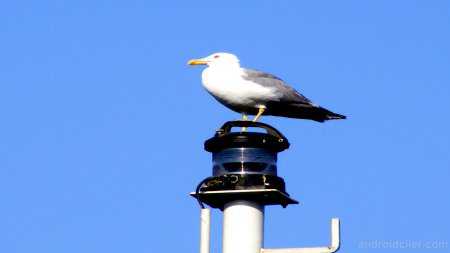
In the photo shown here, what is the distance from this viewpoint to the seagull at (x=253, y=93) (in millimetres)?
10031

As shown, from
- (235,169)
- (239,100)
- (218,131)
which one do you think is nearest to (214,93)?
(239,100)

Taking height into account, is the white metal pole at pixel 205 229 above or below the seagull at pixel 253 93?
below

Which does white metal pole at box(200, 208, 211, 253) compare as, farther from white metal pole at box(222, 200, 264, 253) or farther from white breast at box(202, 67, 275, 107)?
white breast at box(202, 67, 275, 107)

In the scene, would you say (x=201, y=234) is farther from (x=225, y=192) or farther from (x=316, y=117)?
(x=316, y=117)

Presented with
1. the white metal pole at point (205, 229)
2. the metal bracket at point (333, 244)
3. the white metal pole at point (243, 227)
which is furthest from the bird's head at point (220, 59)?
the metal bracket at point (333, 244)

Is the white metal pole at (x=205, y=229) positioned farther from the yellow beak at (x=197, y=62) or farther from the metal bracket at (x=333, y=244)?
the yellow beak at (x=197, y=62)

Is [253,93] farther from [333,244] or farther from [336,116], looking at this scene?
[333,244]

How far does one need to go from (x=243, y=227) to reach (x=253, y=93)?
11.1 ft

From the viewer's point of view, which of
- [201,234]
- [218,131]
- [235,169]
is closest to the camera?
[201,234]

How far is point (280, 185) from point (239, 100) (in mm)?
3117

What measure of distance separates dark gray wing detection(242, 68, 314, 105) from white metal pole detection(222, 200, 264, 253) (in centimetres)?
320

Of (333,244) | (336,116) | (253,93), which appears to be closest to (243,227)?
(333,244)

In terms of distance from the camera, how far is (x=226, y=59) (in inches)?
427

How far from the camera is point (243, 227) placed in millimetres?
6797
